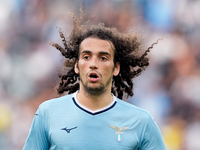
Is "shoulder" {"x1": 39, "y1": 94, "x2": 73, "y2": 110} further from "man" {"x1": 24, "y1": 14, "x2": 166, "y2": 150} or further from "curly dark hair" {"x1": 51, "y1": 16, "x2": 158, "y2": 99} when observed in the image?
"curly dark hair" {"x1": 51, "y1": 16, "x2": 158, "y2": 99}

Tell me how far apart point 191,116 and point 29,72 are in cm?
279

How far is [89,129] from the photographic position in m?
2.59

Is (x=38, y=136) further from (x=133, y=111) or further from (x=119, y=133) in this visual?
(x=133, y=111)

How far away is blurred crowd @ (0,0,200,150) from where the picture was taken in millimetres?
5414

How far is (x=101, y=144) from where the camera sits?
2539 mm

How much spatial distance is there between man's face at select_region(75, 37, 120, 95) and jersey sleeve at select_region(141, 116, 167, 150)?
451 mm

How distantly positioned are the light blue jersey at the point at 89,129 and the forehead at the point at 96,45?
0.45 meters

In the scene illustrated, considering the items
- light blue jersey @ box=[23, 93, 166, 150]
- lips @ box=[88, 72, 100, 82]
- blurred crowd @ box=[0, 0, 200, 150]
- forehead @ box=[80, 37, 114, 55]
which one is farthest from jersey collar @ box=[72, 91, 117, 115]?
blurred crowd @ box=[0, 0, 200, 150]

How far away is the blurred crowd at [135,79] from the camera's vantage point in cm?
541

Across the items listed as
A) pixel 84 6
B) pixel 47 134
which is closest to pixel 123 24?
pixel 84 6

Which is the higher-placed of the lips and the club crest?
the lips

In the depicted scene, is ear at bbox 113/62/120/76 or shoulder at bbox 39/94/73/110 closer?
shoulder at bbox 39/94/73/110

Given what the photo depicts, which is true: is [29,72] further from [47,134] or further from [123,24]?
[47,134]

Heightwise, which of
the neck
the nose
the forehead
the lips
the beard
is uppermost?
the forehead
